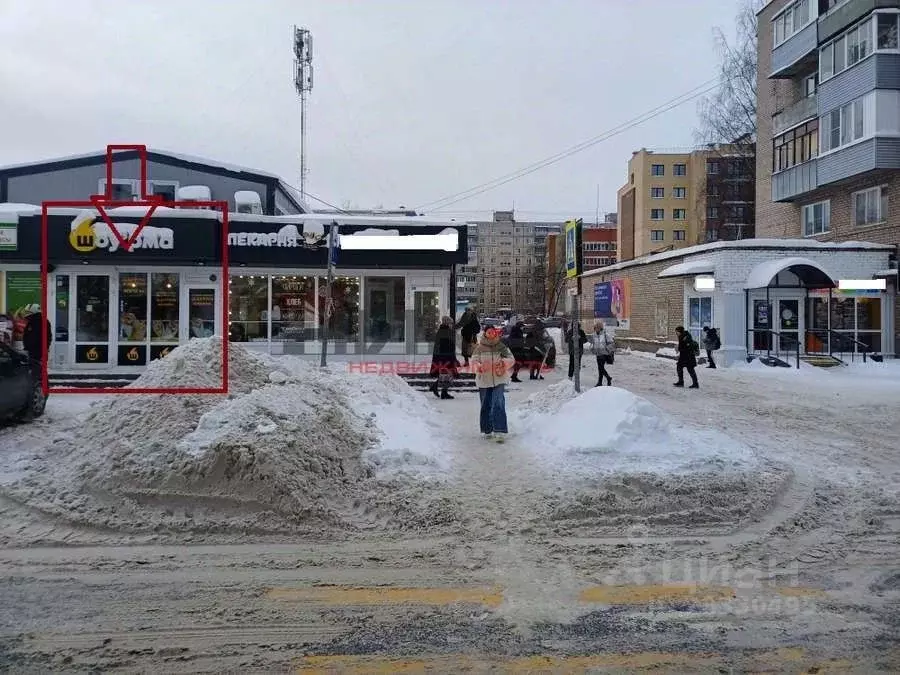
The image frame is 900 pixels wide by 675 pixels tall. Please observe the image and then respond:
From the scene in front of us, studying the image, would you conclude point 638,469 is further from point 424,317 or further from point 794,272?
point 794,272

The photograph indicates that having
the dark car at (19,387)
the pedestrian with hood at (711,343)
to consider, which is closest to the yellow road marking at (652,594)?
the dark car at (19,387)

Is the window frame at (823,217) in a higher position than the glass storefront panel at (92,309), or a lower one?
higher

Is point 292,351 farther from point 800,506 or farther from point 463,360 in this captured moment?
point 800,506

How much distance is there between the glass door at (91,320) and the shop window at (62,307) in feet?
0.68

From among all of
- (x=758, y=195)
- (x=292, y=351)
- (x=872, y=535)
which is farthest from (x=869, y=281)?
(x=872, y=535)

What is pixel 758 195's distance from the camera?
1489 inches

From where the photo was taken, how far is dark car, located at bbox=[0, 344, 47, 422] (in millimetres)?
10742

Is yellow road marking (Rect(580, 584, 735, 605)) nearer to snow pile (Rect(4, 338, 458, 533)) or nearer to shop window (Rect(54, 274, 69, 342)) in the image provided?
snow pile (Rect(4, 338, 458, 533))

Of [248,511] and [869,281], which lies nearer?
[248,511]

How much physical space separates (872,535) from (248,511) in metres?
5.76

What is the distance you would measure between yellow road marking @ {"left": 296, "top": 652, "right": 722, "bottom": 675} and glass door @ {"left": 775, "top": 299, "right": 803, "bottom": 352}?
78.2 ft

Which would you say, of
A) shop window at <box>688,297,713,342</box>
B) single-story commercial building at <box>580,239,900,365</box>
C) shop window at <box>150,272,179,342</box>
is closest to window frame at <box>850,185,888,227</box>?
single-story commercial building at <box>580,239,900,365</box>

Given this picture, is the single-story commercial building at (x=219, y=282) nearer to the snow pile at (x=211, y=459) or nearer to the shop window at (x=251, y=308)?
the shop window at (x=251, y=308)

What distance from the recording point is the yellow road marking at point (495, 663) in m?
4.08
